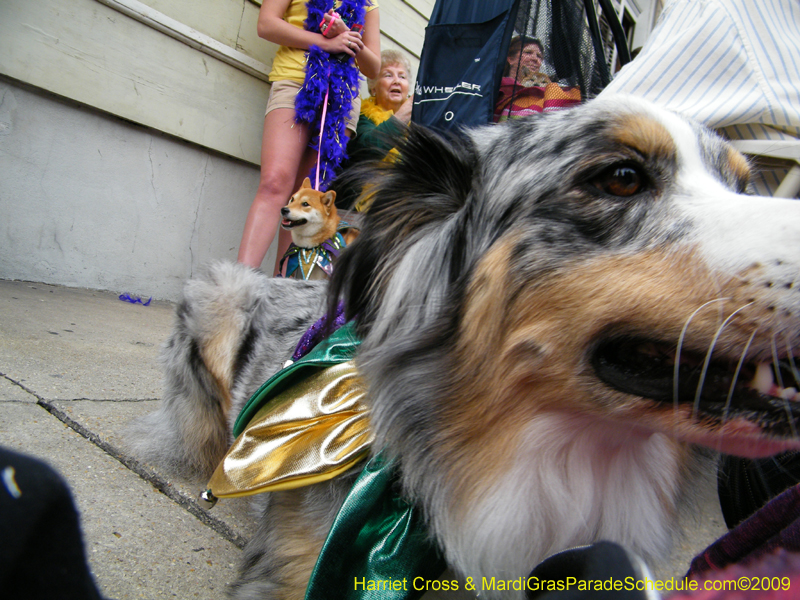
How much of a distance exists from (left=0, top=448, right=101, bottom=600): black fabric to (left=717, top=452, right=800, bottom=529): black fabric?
203cm

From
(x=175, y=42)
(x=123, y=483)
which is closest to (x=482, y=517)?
(x=123, y=483)

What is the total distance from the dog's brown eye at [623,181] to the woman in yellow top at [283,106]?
3667 mm

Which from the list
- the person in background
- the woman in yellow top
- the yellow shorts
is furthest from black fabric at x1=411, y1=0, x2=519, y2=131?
the yellow shorts

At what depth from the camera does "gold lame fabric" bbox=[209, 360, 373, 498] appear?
1527 mm

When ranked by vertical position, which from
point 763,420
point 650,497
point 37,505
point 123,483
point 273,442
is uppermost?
point 763,420

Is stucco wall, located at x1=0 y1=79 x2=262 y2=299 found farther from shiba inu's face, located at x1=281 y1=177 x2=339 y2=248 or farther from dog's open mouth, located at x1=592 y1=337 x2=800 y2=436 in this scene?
dog's open mouth, located at x1=592 y1=337 x2=800 y2=436

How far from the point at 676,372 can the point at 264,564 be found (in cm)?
131

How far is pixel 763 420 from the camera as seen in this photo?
3.59 ft

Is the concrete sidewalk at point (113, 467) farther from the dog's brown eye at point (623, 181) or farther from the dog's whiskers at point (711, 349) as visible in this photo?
the dog's brown eye at point (623, 181)

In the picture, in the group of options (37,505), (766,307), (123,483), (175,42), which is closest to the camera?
(37,505)

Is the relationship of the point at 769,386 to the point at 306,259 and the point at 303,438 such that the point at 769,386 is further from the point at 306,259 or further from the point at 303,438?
the point at 306,259

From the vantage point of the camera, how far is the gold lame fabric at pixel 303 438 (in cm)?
153

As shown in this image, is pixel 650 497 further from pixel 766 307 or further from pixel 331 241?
pixel 331 241

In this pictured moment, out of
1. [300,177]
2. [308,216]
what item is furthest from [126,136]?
[308,216]
